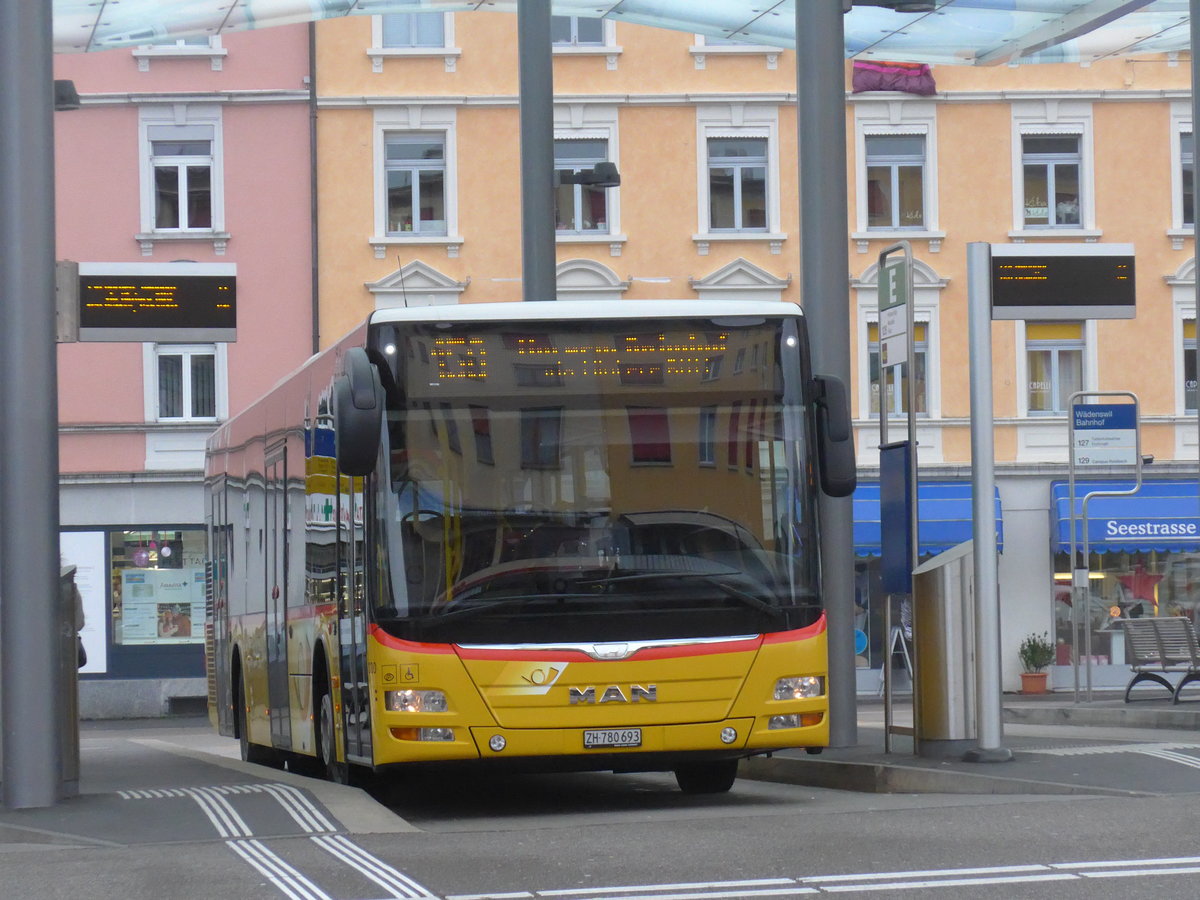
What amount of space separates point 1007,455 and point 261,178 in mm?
13530

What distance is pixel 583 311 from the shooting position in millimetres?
11703

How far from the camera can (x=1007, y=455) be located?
36.2 m

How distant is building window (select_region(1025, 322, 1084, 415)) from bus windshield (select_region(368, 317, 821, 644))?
25.5 metres

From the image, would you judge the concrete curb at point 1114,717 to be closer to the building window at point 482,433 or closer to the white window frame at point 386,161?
the building window at point 482,433

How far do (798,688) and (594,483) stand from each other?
1591 mm

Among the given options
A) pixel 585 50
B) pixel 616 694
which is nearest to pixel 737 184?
pixel 585 50

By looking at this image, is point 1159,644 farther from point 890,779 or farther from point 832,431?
point 832,431

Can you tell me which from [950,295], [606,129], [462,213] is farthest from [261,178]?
[950,295]

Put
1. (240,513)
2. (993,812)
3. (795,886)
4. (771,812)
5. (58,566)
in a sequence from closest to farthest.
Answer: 1. (795,886)
2. (993,812)
3. (771,812)
4. (58,566)
5. (240,513)

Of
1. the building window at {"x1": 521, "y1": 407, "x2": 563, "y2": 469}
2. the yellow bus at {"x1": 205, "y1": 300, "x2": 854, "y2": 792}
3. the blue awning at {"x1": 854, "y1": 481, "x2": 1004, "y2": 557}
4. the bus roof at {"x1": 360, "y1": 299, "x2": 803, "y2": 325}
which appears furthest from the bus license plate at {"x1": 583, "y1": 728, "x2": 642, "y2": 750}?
the blue awning at {"x1": 854, "y1": 481, "x2": 1004, "y2": 557}

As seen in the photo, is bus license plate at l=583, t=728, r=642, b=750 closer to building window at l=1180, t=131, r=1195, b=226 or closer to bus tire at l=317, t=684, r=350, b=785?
bus tire at l=317, t=684, r=350, b=785

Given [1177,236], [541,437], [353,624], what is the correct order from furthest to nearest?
[1177,236]
[353,624]
[541,437]

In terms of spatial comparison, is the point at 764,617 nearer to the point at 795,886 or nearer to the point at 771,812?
the point at 771,812

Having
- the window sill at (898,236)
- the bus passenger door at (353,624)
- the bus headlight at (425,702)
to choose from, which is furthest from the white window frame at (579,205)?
the bus headlight at (425,702)
